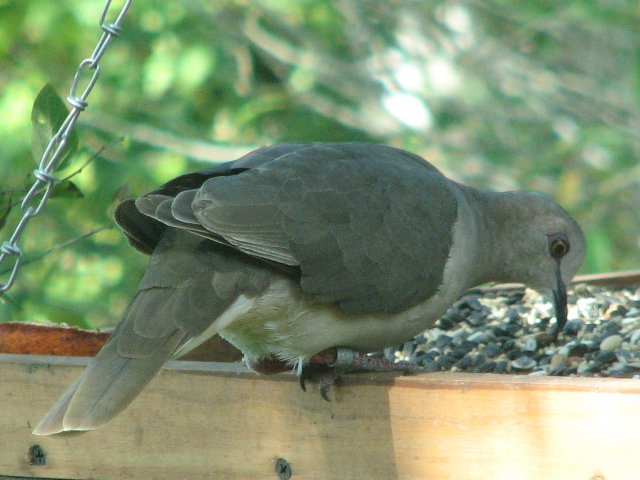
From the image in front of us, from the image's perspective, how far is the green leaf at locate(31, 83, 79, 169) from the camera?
266 centimetres

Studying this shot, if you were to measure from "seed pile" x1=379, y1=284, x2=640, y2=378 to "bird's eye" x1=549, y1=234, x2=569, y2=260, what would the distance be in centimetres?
29

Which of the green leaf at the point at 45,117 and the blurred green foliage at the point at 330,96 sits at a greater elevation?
the blurred green foliage at the point at 330,96

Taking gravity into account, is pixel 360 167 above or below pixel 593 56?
below

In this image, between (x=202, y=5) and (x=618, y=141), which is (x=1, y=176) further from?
(x=618, y=141)

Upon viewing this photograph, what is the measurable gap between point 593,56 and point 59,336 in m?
6.45

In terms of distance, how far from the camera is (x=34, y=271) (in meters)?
6.20

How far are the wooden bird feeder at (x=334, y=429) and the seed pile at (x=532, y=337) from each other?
25.7 inches

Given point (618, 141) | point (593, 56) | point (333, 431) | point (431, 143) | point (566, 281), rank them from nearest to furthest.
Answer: point (333, 431)
point (566, 281)
point (618, 141)
point (431, 143)
point (593, 56)

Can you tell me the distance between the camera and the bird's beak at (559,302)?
3.42 metres

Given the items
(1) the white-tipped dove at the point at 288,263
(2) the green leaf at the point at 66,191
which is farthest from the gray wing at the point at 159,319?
(2) the green leaf at the point at 66,191

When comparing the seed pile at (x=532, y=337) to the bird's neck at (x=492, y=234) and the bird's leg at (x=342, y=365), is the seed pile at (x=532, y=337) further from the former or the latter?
the bird's leg at (x=342, y=365)

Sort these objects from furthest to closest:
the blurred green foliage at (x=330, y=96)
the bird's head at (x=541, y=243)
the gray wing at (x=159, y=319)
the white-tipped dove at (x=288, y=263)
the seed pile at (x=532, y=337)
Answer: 1. the blurred green foliage at (x=330, y=96)
2. the bird's head at (x=541, y=243)
3. the seed pile at (x=532, y=337)
4. the white-tipped dove at (x=288, y=263)
5. the gray wing at (x=159, y=319)

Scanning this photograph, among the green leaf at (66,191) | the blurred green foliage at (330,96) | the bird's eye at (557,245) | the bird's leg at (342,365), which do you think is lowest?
the bird's leg at (342,365)

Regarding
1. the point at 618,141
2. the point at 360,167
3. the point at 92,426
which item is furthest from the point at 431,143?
the point at 92,426
